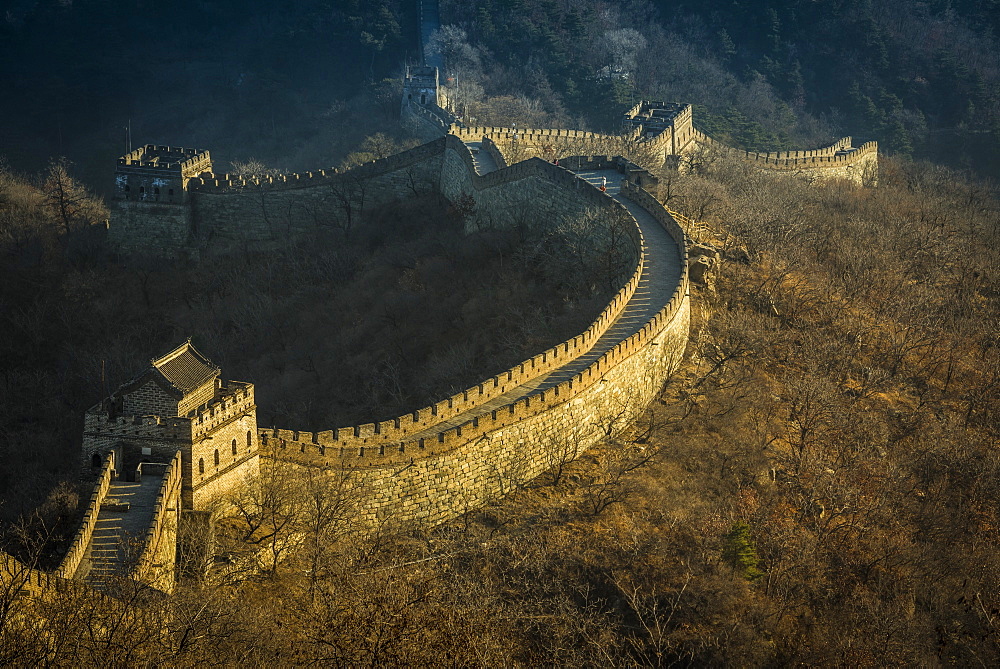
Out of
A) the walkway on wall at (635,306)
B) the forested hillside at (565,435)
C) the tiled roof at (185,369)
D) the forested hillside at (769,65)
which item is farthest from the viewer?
the forested hillside at (769,65)

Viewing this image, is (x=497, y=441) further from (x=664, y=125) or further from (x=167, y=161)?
(x=664, y=125)

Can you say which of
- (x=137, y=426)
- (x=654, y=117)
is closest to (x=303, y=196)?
(x=654, y=117)

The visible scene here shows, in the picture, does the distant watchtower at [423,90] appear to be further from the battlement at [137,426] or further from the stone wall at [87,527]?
the stone wall at [87,527]

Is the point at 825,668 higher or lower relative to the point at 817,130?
higher

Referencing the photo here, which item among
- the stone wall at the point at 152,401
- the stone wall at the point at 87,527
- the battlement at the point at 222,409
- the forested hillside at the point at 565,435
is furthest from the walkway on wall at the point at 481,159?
the stone wall at the point at 87,527

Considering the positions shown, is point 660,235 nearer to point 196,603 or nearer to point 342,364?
point 342,364

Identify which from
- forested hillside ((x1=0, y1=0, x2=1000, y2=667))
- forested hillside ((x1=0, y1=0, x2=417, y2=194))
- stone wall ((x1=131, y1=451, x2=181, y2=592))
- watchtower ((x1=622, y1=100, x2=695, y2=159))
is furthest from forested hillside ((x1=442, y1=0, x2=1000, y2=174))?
stone wall ((x1=131, y1=451, x2=181, y2=592))

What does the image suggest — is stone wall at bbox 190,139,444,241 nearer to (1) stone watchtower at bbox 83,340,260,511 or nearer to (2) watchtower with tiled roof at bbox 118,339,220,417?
(2) watchtower with tiled roof at bbox 118,339,220,417

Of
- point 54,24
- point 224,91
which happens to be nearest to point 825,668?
point 224,91
